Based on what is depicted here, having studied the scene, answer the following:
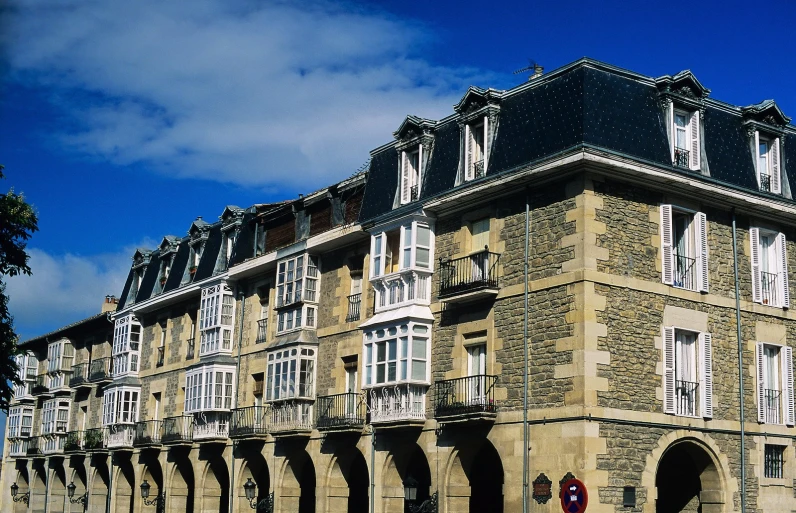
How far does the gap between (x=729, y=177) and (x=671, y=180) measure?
2.32 meters

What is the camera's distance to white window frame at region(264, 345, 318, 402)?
31.2 m

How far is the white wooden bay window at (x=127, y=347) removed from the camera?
141ft

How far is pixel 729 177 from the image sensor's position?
81.7ft

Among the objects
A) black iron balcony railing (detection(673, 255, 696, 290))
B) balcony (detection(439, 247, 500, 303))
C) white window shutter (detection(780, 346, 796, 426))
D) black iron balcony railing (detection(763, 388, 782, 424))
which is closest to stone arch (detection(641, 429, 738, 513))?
black iron balcony railing (detection(763, 388, 782, 424))

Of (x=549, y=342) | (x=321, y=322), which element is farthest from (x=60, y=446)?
(x=549, y=342)

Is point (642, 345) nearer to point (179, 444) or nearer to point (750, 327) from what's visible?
point (750, 327)

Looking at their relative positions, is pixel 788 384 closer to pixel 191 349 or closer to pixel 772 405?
pixel 772 405

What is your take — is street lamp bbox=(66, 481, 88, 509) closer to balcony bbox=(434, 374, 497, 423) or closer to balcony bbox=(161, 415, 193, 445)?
balcony bbox=(161, 415, 193, 445)

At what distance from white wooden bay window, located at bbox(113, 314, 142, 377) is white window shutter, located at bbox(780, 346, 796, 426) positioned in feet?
86.5

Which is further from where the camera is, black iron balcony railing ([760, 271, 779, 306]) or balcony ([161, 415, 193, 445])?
balcony ([161, 415, 193, 445])

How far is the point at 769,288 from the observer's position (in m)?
25.8

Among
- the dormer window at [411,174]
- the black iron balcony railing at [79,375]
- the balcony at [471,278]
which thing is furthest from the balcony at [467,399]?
the black iron balcony railing at [79,375]

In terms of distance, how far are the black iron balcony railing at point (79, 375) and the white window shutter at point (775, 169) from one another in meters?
32.1

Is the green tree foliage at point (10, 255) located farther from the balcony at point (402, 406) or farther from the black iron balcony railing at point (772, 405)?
the black iron balcony railing at point (772, 405)
